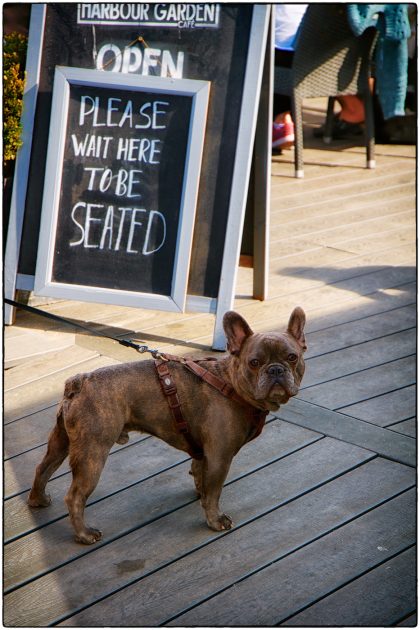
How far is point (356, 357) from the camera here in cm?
400

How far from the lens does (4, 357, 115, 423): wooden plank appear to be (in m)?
3.40

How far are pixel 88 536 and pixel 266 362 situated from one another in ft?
2.57

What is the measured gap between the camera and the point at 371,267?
5.20 metres

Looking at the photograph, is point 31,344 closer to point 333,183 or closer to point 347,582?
point 347,582

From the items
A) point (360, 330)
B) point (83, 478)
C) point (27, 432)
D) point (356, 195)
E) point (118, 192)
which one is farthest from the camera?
point (356, 195)

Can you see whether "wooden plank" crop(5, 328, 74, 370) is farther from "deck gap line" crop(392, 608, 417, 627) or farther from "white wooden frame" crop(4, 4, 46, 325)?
"deck gap line" crop(392, 608, 417, 627)

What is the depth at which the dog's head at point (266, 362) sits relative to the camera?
2.40m

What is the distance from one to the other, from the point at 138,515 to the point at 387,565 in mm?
828

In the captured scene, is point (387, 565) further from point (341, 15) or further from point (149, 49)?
point (341, 15)

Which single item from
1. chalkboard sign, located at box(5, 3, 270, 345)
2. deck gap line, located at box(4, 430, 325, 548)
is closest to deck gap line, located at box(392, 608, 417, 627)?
deck gap line, located at box(4, 430, 325, 548)

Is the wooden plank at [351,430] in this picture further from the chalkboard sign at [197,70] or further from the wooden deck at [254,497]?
the chalkboard sign at [197,70]

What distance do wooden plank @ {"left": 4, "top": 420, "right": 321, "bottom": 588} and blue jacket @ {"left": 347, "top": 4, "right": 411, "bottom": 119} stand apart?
4.57m

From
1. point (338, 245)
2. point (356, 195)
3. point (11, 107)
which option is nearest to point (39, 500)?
point (11, 107)

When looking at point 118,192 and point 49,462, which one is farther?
point 118,192
